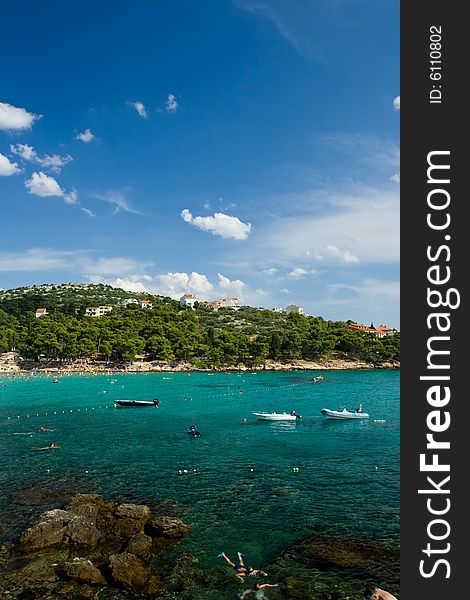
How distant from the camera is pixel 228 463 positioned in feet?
103

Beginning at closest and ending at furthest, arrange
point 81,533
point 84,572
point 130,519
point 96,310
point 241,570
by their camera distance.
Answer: point 84,572, point 241,570, point 81,533, point 130,519, point 96,310

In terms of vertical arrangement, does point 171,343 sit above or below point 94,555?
above

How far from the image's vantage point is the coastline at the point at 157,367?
367ft

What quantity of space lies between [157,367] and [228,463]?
8909cm

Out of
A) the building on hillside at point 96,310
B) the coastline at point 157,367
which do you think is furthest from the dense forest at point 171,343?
the building on hillside at point 96,310

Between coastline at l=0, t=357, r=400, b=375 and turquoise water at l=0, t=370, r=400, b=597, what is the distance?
1761 inches

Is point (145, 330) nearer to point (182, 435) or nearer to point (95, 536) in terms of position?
point (182, 435)

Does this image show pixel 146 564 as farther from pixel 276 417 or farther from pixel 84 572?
pixel 276 417

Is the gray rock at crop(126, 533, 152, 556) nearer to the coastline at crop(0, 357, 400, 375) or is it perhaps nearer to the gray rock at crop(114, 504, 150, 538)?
the gray rock at crop(114, 504, 150, 538)

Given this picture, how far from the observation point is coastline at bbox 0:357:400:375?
367 feet

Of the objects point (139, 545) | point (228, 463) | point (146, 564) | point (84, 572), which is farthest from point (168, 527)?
point (228, 463)

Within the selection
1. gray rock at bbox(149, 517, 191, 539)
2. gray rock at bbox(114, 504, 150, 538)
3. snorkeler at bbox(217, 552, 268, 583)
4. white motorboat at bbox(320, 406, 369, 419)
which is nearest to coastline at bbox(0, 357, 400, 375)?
white motorboat at bbox(320, 406, 369, 419)

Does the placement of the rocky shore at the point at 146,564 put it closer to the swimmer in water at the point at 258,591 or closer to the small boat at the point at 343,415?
the swimmer in water at the point at 258,591

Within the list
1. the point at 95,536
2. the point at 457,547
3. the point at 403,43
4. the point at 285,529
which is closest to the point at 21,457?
the point at 95,536
